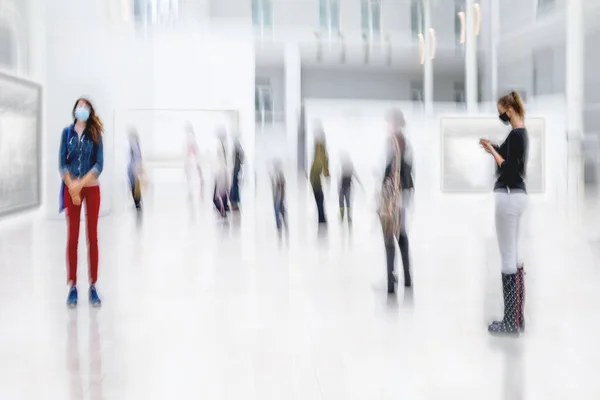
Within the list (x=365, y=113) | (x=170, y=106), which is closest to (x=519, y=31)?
(x=365, y=113)

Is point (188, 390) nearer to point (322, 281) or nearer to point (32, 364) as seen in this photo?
point (32, 364)

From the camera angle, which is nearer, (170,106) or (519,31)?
(170,106)

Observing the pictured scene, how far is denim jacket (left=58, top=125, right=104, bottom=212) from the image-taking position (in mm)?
7016

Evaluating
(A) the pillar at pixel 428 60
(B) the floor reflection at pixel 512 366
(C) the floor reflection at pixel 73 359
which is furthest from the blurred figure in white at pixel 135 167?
(A) the pillar at pixel 428 60

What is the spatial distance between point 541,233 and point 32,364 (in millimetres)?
10198

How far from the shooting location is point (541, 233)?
1341cm

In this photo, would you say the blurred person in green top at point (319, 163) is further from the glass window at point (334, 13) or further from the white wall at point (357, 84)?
the white wall at point (357, 84)

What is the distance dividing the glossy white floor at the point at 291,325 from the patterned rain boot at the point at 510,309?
17cm

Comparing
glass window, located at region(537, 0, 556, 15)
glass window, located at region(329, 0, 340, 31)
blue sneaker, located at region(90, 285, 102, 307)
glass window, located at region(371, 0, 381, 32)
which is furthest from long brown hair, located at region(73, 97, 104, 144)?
glass window, located at region(371, 0, 381, 32)

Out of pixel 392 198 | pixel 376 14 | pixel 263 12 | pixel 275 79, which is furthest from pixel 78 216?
pixel 376 14

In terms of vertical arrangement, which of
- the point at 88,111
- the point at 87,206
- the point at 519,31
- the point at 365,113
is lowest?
the point at 87,206

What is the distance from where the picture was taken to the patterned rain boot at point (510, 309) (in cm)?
607

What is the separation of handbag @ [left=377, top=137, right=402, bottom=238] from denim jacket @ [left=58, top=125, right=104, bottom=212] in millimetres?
2720

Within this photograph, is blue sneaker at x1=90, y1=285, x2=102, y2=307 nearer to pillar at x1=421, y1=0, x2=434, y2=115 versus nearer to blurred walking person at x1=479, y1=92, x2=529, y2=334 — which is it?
blurred walking person at x1=479, y1=92, x2=529, y2=334
